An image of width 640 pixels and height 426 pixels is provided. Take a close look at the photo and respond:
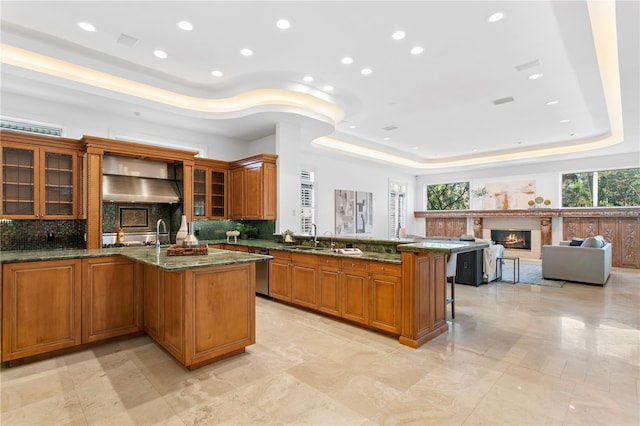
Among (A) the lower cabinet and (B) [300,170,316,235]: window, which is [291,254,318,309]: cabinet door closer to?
(A) the lower cabinet

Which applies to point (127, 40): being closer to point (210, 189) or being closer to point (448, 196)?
point (210, 189)

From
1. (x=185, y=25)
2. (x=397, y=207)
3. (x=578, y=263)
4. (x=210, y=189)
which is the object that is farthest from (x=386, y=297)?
(x=397, y=207)

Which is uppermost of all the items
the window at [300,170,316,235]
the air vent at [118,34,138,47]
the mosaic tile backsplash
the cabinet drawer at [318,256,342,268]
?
the air vent at [118,34,138,47]

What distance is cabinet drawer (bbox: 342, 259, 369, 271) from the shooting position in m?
3.83

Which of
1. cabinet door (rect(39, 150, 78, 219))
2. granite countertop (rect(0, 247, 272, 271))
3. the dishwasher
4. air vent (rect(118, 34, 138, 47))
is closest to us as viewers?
granite countertop (rect(0, 247, 272, 271))

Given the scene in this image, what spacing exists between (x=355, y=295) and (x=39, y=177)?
4668 millimetres

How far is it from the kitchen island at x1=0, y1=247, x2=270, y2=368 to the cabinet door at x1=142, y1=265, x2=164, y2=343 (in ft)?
0.03

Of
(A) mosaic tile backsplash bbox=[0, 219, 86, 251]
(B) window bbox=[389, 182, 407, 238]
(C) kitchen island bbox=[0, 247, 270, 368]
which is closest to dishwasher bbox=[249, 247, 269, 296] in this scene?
(C) kitchen island bbox=[0, 247, 270, 368]

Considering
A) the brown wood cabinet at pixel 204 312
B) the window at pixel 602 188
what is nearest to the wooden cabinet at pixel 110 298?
the brown wood cabinet at pixel 204 312

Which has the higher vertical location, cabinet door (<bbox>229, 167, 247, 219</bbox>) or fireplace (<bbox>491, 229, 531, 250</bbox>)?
cabinet door (<bbox>229, 167, 247, 219</bbox>)

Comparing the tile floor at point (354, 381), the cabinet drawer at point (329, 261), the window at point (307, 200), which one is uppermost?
the window at point (307, 200)

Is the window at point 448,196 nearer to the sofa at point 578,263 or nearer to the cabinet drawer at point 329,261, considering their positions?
the sofa at point 578,263

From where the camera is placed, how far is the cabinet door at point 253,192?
20.2 feet

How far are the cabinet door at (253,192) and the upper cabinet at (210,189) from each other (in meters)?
0.67
